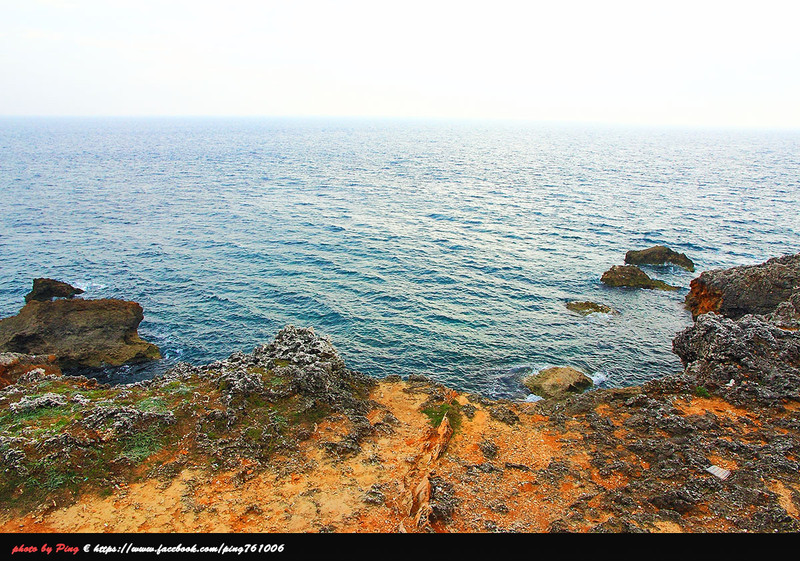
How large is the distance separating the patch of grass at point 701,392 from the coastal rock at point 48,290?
61622 mm

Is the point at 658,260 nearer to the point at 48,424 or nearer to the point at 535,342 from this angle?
the point at 535,342

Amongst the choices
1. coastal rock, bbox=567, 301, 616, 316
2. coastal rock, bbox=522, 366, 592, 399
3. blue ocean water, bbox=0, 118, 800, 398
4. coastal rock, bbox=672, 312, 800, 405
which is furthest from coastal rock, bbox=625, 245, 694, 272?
coastal rock, bbox=522, 366, 592, 399

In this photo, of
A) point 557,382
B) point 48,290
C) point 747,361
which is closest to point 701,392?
point 747,361

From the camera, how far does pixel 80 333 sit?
136ft

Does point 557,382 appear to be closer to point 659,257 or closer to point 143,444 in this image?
point 143,444

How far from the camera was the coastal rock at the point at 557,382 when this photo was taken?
35.2 m

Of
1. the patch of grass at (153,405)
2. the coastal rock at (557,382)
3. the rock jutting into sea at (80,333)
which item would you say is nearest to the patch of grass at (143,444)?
the patch of grass at (153,405)

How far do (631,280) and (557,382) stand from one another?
2579 centimetres

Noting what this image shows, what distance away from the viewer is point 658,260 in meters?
60.5

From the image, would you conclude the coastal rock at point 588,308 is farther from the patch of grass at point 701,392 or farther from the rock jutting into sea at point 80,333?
the rock jutting into sea at point 80,333

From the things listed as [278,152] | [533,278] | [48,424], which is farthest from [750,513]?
[278,152]

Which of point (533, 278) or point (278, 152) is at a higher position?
point (278, 152)

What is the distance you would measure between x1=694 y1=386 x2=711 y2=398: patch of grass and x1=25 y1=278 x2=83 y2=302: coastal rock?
61.6 metres
